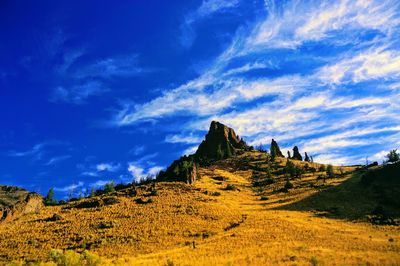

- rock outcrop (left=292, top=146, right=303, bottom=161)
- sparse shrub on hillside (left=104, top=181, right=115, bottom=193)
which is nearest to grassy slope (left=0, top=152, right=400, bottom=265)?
sparse shrub on hillside (left=104, top=181, right=115, bottom=193)

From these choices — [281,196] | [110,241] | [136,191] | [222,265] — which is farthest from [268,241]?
[136,191]

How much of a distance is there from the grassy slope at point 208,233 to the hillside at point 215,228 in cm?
14

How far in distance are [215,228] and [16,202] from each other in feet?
162

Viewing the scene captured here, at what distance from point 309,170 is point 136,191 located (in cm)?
7249

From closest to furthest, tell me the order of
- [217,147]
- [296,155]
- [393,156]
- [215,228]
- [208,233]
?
[208,233] < [215,228] < [393,156] < [296,155] < [217,147]

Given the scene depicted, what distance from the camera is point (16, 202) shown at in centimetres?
7812

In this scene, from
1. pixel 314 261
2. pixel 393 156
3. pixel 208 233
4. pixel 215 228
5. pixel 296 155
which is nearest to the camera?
pixel 314 261

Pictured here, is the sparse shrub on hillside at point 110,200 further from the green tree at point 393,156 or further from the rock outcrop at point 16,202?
the green tree at point 393,156

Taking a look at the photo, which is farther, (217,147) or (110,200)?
(217,147)

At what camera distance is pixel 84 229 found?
5959 cm

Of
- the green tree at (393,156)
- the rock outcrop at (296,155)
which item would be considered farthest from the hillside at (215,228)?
the rock outcrop at (296,155)

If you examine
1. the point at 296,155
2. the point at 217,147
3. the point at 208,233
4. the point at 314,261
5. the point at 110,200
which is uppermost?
the point at 217,147

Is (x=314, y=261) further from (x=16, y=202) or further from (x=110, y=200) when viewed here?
(x=16, y=202)

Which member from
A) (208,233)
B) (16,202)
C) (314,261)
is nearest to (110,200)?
(16,202)
